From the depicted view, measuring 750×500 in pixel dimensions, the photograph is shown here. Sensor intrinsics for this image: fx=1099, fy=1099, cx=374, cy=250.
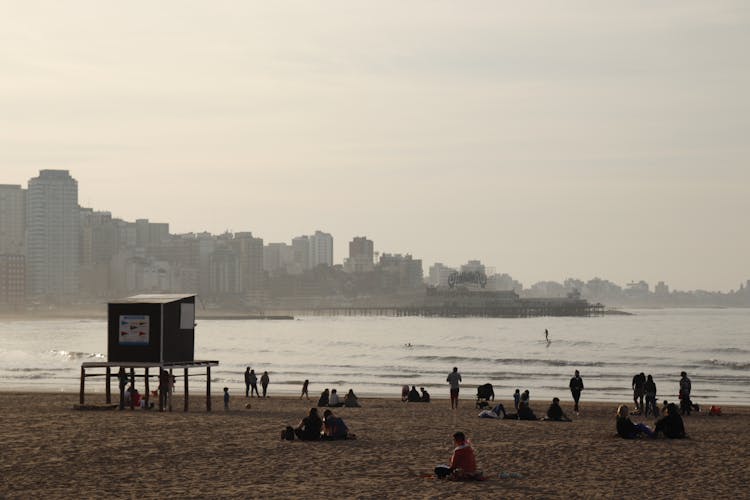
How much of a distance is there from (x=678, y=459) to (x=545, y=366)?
179ft

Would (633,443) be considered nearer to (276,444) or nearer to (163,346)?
(276,444)

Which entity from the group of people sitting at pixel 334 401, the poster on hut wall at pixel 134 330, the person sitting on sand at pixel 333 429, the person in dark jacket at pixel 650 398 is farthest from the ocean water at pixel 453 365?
the person sitting on sand at pixel 333 429

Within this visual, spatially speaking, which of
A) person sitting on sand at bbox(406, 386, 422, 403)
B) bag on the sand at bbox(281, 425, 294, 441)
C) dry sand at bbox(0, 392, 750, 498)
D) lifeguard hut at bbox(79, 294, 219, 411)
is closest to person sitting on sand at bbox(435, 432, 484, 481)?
dry sand at bbox(0, 392, 750, 498)

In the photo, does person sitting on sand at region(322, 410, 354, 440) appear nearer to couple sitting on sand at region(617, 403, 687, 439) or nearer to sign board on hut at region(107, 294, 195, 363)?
couple sitting on sand at region(617, 403, 687, 439)

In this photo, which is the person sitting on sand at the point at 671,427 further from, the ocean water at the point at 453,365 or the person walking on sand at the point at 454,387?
the ocean water at the point at 453,365

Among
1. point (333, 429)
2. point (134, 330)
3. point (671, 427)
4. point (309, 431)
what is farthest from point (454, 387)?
point (309, 431)

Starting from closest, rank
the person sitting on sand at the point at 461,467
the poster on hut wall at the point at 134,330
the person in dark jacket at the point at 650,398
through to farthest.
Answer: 1. the person sitting on sand at the point at 461,467
2. the poster on hut wall at the point at 134,330
3. the person in dark jacket at the point at 650,398

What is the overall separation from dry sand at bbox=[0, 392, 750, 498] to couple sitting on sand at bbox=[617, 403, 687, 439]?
0.94ft

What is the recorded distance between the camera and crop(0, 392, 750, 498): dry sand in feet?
55.8

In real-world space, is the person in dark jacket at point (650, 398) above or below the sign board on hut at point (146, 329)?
below

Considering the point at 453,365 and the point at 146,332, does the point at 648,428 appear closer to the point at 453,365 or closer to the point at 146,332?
the point at 146,332

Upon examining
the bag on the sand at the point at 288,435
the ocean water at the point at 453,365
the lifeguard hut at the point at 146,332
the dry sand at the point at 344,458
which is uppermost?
the lifeguard hut at the point at 146,332

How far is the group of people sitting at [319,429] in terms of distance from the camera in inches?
903

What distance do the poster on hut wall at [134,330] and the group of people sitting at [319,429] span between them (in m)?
8.37
